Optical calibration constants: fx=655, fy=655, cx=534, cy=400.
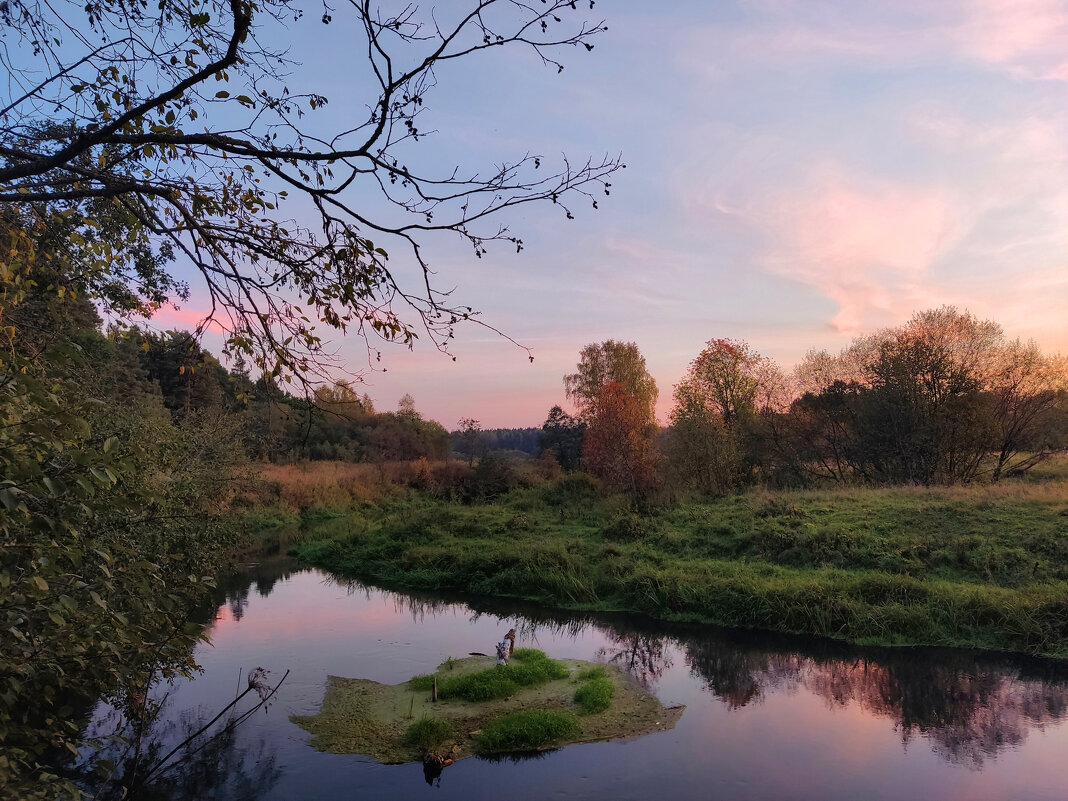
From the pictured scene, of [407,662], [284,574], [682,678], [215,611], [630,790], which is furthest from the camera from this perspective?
[284,574]

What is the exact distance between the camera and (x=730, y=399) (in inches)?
1272

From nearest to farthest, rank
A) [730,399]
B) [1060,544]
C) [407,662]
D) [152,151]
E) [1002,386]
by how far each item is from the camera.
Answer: [152,151] → [407,662] → [1060,544] → [1002,386] → [730,399]

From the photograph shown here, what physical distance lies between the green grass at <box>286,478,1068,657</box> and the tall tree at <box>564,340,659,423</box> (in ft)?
73.4

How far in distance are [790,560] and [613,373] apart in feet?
98.8

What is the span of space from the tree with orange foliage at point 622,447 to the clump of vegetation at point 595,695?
1646 cm

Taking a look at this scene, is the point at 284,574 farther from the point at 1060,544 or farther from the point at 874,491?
the point at 1060,544

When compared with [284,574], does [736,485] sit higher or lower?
higher

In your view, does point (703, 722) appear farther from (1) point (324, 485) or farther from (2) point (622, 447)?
(1) point (324, 485)

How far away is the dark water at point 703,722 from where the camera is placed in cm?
755

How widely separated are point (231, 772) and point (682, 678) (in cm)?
699

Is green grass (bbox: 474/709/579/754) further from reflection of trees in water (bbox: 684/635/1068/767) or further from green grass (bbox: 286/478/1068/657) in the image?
green grass (bbox: 286/478/1068/657)

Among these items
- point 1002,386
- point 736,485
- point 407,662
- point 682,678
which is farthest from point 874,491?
point 407,662

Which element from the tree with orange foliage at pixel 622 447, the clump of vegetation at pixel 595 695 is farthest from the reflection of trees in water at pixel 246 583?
the tree with orange foliage at pixel 622 447

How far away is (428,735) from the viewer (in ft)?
28.1
